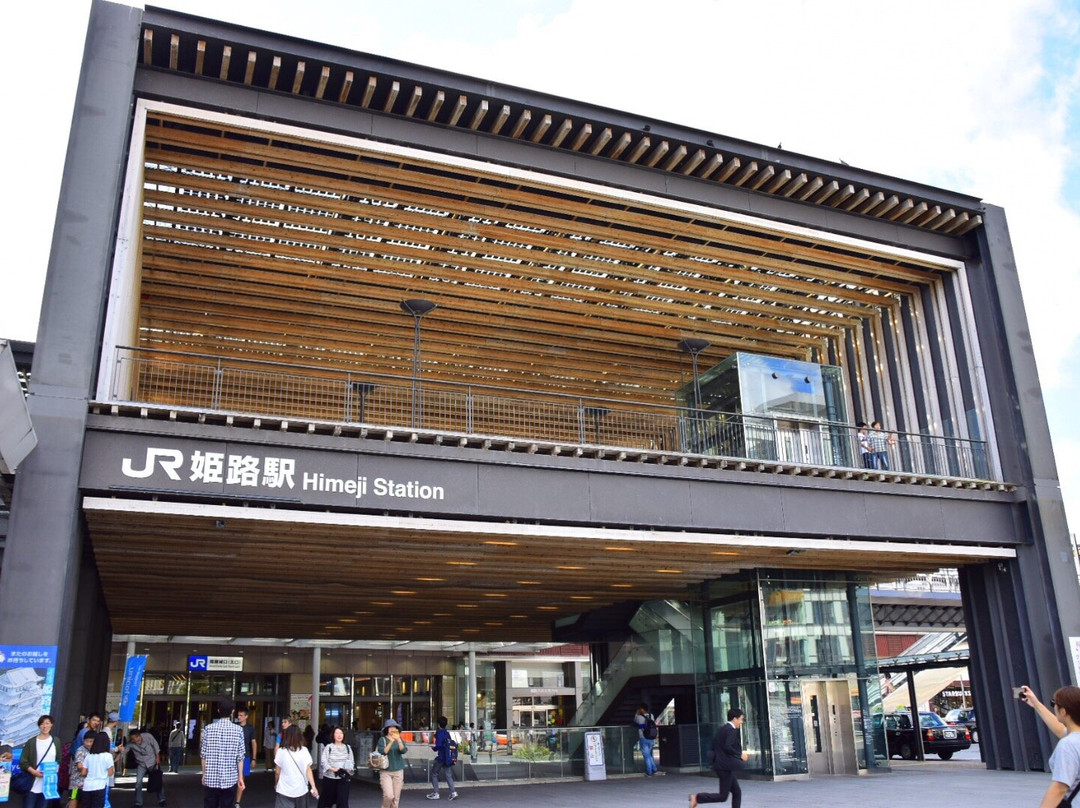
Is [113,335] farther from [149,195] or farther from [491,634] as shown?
[491,634]

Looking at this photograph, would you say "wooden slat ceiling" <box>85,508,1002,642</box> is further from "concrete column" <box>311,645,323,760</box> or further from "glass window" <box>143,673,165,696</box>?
"concrete column" <box>311,645,323,760</box>

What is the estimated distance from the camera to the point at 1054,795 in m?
4.88

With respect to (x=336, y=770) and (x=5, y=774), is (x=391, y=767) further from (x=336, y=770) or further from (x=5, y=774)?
(x=5, y=774)

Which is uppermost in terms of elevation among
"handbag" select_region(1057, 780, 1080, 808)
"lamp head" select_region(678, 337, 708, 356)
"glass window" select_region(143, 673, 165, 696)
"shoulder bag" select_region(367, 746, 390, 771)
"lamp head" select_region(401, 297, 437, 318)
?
"lamp head" select_region(678, 337, 708, 356)

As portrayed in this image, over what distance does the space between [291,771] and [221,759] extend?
0.90m

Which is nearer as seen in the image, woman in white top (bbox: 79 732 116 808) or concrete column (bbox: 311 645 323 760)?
woman in white top (bbox: 79 732 116 808)

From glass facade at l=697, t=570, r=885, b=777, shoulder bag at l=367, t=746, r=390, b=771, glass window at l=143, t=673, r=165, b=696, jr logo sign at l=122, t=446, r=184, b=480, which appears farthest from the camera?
glass window at l=143, t=673, r=165, b=696

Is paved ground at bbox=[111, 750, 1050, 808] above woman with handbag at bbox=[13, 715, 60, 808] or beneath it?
beneath

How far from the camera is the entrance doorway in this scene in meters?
20.0

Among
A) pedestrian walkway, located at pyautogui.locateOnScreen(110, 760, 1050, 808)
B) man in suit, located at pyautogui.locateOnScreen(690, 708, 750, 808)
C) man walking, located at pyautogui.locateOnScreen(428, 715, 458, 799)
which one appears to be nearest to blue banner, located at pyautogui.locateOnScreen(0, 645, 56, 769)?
pedestrian walkway, located at pyautogui.locateOnScreen(110, 760, 1050, 808)

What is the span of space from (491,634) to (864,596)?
50.0 feet

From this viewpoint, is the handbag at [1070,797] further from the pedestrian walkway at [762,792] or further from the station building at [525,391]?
the station building at [525,391]

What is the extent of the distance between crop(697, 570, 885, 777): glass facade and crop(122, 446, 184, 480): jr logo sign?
12407 millimetres

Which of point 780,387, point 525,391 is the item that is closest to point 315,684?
point 525,391
